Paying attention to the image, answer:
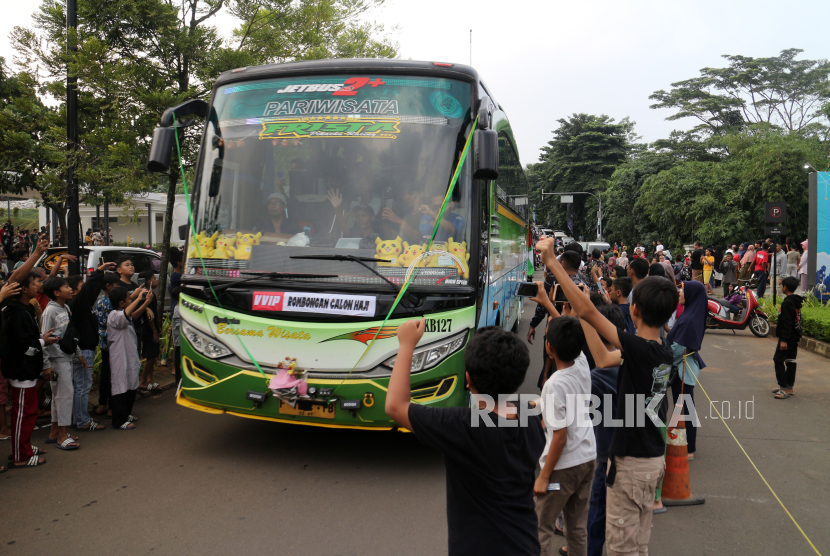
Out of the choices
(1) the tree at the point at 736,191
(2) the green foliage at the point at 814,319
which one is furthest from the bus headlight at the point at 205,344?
(1) the tree at the point at 736,191

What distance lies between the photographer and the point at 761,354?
11.5 meters

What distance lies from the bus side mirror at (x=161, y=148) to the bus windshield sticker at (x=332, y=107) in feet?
2.86

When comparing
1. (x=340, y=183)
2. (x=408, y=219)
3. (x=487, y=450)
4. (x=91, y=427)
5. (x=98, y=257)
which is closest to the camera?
(x=487, y=450)

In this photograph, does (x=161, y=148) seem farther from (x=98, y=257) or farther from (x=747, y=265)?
(x=747, y=265)

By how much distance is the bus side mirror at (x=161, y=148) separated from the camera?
550 cm

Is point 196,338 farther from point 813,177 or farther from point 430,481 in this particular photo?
point 813,177

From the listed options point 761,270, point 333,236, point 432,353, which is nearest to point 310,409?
point 432,353

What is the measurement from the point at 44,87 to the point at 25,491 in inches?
334

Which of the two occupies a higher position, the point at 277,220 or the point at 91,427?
the point at 277,220

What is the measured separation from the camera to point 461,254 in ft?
17.2

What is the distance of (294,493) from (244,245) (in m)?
2.11

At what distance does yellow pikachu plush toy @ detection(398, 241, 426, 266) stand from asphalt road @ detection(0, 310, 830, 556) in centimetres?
181

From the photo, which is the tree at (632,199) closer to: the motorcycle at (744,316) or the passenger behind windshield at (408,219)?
the motorcycle at (744,316)

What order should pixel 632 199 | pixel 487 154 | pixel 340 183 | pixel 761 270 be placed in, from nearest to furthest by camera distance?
pixel 487 154 → pixel 340 183 → pixel 761 270 → pixel 632 199
